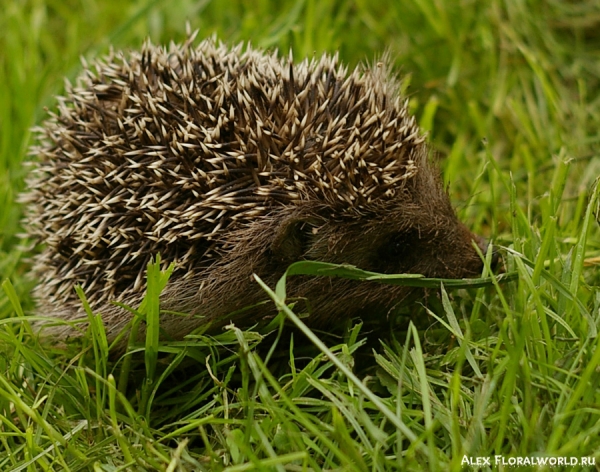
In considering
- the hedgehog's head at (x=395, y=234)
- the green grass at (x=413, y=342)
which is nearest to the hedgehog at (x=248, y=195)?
the hedgehog's head at (x=395, y=234)

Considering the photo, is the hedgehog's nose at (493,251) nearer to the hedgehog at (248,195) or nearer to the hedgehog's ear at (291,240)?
the hedgehog at (248,195)

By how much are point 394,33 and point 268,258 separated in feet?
9.46

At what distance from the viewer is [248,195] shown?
123 inches

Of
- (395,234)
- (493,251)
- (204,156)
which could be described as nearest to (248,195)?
(204,156)

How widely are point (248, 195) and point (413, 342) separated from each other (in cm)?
105

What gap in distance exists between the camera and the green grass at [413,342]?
265 centimetres

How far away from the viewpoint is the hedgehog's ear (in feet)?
10.0

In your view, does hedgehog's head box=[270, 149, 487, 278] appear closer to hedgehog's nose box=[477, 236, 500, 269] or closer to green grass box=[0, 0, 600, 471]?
hedgehog's nose box=[477, 236, 500, 269]

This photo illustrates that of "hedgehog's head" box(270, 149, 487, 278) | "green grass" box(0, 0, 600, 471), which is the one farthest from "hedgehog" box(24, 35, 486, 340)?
"green grass" box(0, 0, 600, 471)

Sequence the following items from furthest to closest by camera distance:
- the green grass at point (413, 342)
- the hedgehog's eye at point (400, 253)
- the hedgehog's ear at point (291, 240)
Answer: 1. the hedgehog's eye at point (400, 253)
2. the hedgehog's ear at point (291, 240)
3. the green grass at point (413, 342)

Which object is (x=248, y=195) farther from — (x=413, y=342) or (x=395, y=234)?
(x=413, y=342)

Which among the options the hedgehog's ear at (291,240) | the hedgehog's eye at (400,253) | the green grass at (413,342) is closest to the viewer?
the green grass at (413,342)

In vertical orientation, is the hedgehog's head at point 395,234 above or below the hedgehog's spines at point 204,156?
below

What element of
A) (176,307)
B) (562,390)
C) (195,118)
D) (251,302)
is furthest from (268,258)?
(562,390)
